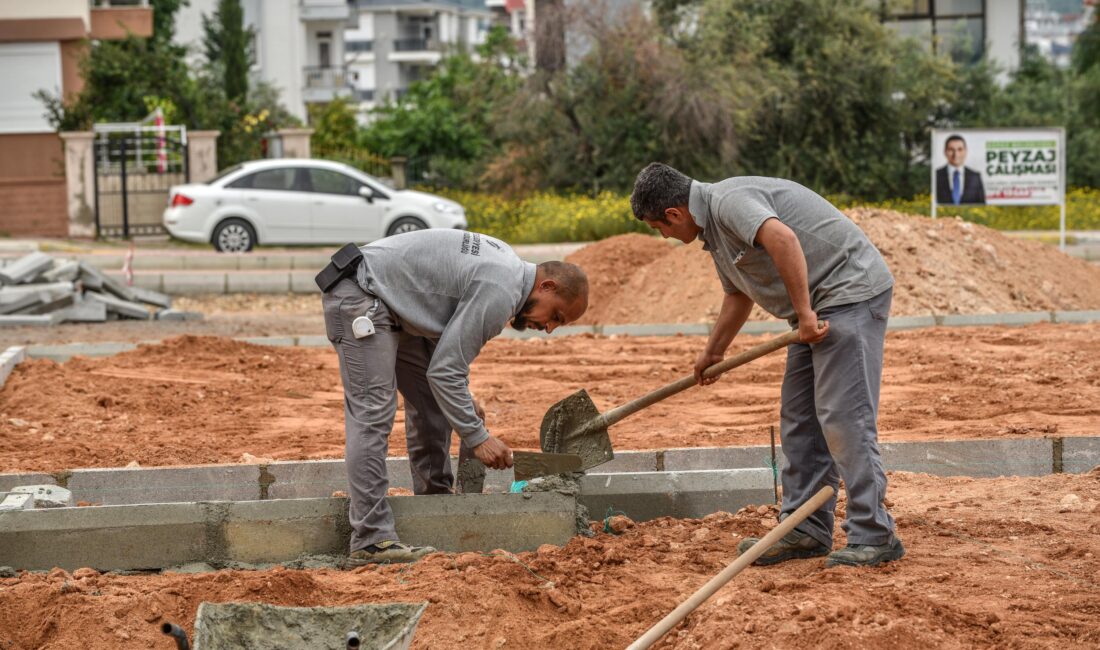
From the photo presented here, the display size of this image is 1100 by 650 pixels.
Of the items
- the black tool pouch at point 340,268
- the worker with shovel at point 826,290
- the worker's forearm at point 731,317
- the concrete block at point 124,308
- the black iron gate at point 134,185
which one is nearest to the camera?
the worker with shovel at point 826,290

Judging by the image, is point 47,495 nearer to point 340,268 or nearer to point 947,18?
point 340,268

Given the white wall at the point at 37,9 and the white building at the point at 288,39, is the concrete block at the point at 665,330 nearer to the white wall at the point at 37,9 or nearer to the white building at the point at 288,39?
the white wall at the point at 37,9

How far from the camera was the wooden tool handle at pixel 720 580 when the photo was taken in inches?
163

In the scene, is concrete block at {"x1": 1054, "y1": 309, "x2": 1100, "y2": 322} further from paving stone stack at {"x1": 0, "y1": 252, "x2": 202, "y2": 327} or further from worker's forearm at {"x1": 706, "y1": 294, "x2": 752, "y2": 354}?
paving stone stack at {"x1": 0, "y1": 252, "x2": 202, "y2": 327}

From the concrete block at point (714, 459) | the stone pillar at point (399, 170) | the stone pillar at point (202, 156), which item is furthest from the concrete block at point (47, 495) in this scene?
the stone pillar at point (399, 170)

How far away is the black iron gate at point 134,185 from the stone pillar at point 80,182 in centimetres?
15

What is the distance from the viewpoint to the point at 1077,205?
83.7 ft

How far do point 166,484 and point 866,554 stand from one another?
3.78 metres

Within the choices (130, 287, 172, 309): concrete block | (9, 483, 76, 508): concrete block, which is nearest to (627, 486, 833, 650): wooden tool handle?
(9, 483, 76, 508): concrete block

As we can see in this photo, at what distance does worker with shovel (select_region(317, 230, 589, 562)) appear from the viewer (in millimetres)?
5520

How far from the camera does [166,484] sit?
7.21 m

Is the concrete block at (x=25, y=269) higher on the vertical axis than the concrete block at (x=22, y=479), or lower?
higher

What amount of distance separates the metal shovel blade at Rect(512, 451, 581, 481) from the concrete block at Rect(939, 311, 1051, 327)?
7.51 metres

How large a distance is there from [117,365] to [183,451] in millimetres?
3084
